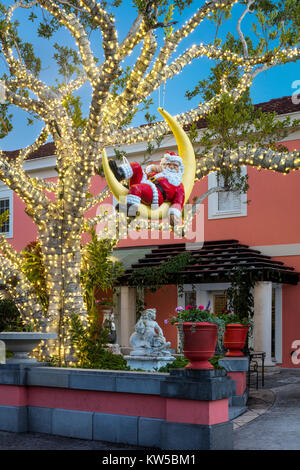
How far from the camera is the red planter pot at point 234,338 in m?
11.8

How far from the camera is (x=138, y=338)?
10266 mm

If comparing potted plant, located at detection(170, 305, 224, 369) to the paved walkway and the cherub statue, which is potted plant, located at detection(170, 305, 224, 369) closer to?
the paved walkway

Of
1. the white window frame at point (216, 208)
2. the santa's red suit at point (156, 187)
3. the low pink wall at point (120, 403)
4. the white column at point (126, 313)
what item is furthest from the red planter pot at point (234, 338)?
the white window frame at point (216, 208)

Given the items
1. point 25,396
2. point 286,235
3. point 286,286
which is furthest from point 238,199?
point 25,396

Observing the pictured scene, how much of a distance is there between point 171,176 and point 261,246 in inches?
463

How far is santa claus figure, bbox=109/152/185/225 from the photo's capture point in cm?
698

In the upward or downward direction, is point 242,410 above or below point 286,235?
below

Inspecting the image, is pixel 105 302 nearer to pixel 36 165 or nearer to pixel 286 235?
pixel 286 235

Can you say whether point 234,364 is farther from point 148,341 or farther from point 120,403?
point 120,403

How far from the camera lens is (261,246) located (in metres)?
18.8

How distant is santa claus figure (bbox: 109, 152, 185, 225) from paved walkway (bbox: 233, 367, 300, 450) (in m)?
3.37

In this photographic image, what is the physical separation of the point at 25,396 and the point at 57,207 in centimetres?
404

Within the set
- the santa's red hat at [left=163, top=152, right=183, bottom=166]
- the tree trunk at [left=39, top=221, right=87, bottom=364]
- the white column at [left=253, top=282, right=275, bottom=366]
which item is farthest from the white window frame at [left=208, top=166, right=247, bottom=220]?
the santa's red hat at [left=163, top=152, right=183, bottom=166]

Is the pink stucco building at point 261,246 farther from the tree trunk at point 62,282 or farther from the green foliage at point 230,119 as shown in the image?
the tree trunk at point 62,282
